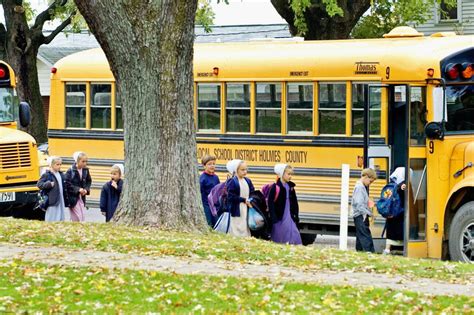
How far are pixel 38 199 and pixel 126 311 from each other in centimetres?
1066

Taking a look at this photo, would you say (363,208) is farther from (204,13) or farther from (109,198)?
(204,13)

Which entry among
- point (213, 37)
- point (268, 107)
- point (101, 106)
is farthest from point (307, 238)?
point (213, 37)

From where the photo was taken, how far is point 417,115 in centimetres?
1728

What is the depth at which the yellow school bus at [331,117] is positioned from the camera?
672 inches

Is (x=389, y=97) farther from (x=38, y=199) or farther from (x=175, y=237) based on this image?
(x=38, y=199)

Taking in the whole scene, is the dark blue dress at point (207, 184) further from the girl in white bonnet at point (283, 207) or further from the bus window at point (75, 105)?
the bus window at point (75, 105)

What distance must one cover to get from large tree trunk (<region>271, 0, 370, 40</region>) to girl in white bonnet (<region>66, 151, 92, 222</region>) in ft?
39.3

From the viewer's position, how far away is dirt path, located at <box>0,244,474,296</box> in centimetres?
1211

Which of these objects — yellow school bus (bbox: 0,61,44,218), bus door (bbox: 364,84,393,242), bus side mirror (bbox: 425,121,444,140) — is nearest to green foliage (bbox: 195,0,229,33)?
yellow school bus (bbox: 0,61,44,218)

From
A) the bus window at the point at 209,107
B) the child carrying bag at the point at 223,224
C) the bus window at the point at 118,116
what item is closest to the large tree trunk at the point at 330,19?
the bus window at the point at 118,116

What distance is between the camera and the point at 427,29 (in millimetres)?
40250

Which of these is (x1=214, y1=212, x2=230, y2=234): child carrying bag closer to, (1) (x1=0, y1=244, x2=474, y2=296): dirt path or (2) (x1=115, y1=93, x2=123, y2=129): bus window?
(1) (x1=0, y1=244, x2=474, y2=296): dirt path

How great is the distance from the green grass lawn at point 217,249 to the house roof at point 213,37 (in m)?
25.2

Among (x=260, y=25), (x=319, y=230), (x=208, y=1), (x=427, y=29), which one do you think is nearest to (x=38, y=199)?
(x=319, y=230)
